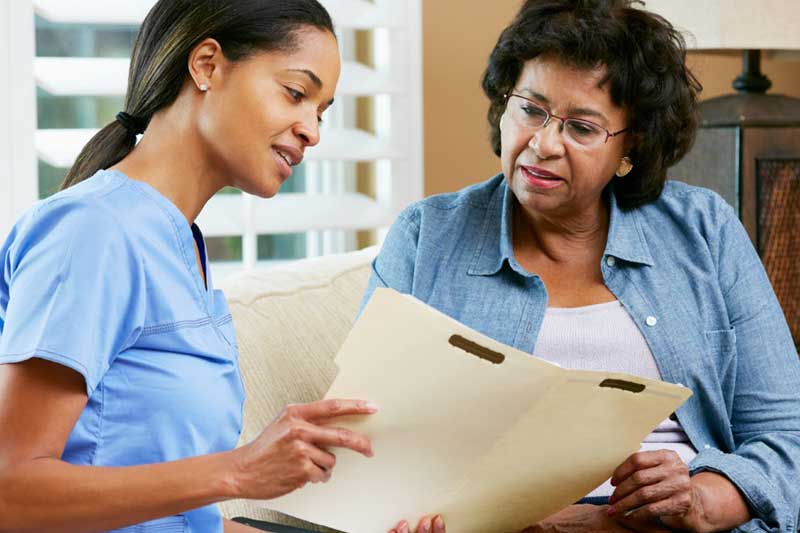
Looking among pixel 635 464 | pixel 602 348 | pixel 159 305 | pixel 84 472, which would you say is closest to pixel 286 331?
pixel 602 348

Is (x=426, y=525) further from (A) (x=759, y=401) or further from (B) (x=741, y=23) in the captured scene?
(B) (x=741, y=23)

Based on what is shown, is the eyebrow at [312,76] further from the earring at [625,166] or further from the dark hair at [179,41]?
the earring at [625,166]

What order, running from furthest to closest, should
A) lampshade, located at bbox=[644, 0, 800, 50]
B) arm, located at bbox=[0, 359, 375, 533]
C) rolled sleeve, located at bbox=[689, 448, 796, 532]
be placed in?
lampshade, located at bbox=[644, 0, 800, 50] → rolled sleeve, located at bbox=[689, 448, 796, 532] → arm, located at bbox=[0, 359, 375, 533]

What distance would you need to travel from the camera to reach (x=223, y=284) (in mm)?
1818

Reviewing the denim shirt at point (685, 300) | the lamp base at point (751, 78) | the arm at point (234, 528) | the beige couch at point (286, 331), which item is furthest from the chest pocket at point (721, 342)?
the lamp base at point (751, 78)

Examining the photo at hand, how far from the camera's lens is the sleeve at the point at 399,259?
170 centimetres

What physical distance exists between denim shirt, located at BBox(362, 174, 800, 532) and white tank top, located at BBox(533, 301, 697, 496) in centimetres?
2

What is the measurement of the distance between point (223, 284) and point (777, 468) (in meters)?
0.88

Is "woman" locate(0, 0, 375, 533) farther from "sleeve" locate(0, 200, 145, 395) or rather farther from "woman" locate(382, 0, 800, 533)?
"woman" locate(382, 0, 800, 533)

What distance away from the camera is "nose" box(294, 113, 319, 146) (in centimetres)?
114

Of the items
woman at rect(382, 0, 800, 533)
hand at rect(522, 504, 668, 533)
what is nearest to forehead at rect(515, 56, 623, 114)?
woman at rect(382, 0, 800, 533)

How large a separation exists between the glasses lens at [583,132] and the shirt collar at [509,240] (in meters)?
0.14

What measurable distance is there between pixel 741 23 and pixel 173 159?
1489mm

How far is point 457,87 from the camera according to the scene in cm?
259
